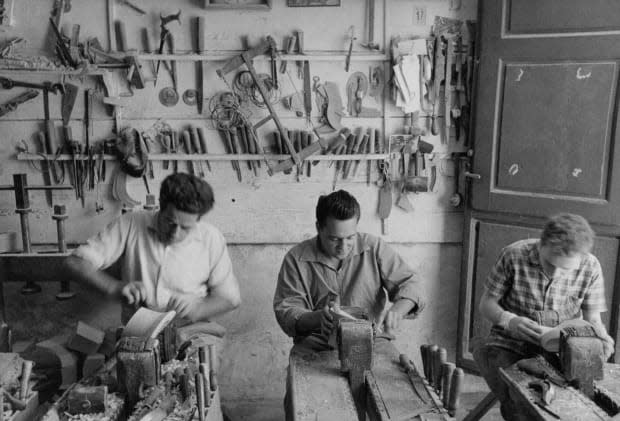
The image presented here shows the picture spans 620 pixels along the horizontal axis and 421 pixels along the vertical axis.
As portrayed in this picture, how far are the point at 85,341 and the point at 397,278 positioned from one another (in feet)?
6.83

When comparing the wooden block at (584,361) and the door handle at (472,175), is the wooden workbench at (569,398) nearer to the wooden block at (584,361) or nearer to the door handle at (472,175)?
the wooden block at (584,361)

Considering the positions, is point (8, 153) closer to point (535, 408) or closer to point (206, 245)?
point (206, 245)

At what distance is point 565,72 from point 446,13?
0.98 m

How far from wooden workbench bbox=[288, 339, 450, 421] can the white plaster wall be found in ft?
5.27

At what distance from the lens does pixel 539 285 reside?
2914 mm

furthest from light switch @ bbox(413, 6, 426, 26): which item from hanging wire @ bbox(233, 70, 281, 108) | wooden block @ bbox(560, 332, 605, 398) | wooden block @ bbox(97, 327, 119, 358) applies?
wooden block @ bbox(97, 327, 119, 358)

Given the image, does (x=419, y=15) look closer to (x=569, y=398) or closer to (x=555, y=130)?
(x=555, y=130)

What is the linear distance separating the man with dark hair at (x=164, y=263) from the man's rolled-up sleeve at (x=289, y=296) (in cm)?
32

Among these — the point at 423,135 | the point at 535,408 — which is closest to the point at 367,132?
the point at 423,135

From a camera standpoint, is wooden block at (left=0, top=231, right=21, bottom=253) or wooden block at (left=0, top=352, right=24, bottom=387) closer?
wooden block at (left=0, top=352, right=24, bottom=387)

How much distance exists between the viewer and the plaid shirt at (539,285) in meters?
2.84

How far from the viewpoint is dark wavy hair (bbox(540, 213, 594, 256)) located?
2594 millimetres

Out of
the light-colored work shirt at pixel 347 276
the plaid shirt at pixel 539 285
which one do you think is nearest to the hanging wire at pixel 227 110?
the light-colored work shirt at pixel 347 276

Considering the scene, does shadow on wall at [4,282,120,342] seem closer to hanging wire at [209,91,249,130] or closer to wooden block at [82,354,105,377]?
wooden block at [82,354,105,377]
